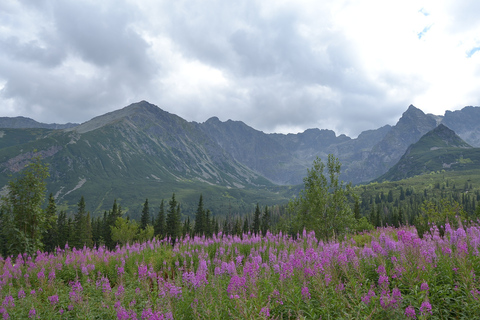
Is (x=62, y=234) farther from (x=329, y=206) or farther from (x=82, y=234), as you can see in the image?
(x=329, y=206)

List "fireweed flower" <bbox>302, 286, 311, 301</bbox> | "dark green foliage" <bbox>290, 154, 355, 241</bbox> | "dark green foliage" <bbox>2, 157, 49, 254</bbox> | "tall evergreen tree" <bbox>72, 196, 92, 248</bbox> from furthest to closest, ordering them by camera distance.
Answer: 1. "tall evergreen tree" <bbox>72, 196, 92, 248</bbox>
2. "dark green foliage" <bbox>290, 154, 355, 241</bbox>
3. "dark green foliage" <bbox>2, 157, 49, 254</bbox>
4. "fireweed flower" <bbox>302, 286, 311, 301</bbox>

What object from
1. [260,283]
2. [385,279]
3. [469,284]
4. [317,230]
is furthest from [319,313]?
[317,230]

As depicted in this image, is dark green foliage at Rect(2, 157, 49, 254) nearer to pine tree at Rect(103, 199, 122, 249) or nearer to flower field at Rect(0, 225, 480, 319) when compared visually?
flower field at Rect(0, 225, 480, 319)

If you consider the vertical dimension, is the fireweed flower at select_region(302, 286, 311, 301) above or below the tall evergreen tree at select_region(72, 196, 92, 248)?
above

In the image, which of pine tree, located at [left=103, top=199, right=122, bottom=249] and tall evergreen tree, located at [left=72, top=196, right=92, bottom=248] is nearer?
tall evergreen tree, located at [left=72, top=196, right=92, bottom=248]

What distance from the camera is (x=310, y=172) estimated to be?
26.9 metres

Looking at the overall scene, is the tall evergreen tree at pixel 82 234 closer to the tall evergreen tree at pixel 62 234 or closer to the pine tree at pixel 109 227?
the tall evergreen tree at pixel 62 234

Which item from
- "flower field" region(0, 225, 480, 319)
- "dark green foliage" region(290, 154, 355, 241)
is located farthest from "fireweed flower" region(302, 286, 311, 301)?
"dark green foliage" region(290, 154, 355, 241)

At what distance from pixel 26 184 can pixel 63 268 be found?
434 inches

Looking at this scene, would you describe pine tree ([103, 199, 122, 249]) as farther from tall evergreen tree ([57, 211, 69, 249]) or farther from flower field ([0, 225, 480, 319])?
flower field ([0, 225, 480, 319])

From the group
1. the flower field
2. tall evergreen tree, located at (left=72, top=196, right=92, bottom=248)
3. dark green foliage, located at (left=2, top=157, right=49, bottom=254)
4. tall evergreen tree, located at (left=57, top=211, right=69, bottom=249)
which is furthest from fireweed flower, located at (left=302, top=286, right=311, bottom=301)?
tall evergreen tree, located at (left=57, top=211, right=69, bottom=249)

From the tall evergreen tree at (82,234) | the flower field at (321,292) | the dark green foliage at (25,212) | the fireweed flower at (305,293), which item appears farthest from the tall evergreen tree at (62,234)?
the fireweed flower at (305,293)

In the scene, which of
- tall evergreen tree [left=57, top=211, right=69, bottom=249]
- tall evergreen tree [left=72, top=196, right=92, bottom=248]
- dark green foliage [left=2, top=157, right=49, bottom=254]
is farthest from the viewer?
tall evergreen tree [left=57, top=211, right=69, bottom=249]

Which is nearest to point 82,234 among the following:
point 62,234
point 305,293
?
point 62,234
